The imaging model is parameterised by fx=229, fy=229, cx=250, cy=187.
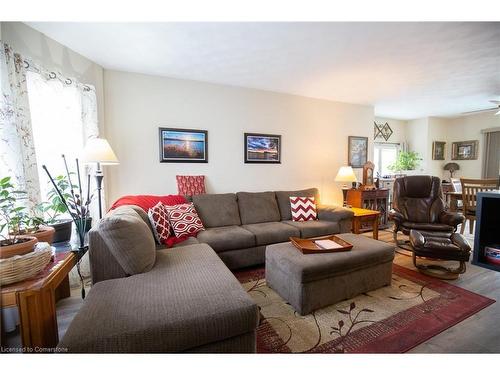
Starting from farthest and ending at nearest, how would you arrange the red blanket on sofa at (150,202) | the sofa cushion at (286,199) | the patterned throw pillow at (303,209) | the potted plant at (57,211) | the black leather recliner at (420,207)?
1. the sofa cushion at (286,199)
2. the patterned throw pillow at (303,209)
3. the black leather recliner at (420,207)
4. the red blanket on sofa at (150,202)
5. the potted plant at (57,211)

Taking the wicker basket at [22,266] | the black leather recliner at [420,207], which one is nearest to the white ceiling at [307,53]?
the black leather recliner at [420,207]

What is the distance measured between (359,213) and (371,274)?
1.45 meters

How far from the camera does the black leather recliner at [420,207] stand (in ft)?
10.2

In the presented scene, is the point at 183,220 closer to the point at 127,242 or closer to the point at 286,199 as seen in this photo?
the point at 127,242

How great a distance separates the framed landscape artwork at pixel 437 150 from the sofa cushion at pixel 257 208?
5076mm

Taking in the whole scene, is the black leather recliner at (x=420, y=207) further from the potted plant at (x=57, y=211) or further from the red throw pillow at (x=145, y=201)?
the potted plant at (x=57, y=211)

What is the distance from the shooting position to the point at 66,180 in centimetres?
220

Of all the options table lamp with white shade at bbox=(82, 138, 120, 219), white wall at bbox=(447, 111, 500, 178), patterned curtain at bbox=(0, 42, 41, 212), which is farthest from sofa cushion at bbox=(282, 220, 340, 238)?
Result: white wall at bbox=(447, 111, 500, 178)

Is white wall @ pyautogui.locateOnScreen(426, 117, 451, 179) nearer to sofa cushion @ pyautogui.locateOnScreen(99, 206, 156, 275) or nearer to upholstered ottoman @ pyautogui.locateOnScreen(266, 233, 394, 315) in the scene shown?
upholstered ottoman @ pyautogui.locateOnScreen(266, 233, 394, 315)

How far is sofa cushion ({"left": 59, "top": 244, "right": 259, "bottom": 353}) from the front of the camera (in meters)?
0.96

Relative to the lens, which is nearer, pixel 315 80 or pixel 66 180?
pixel 66 180
